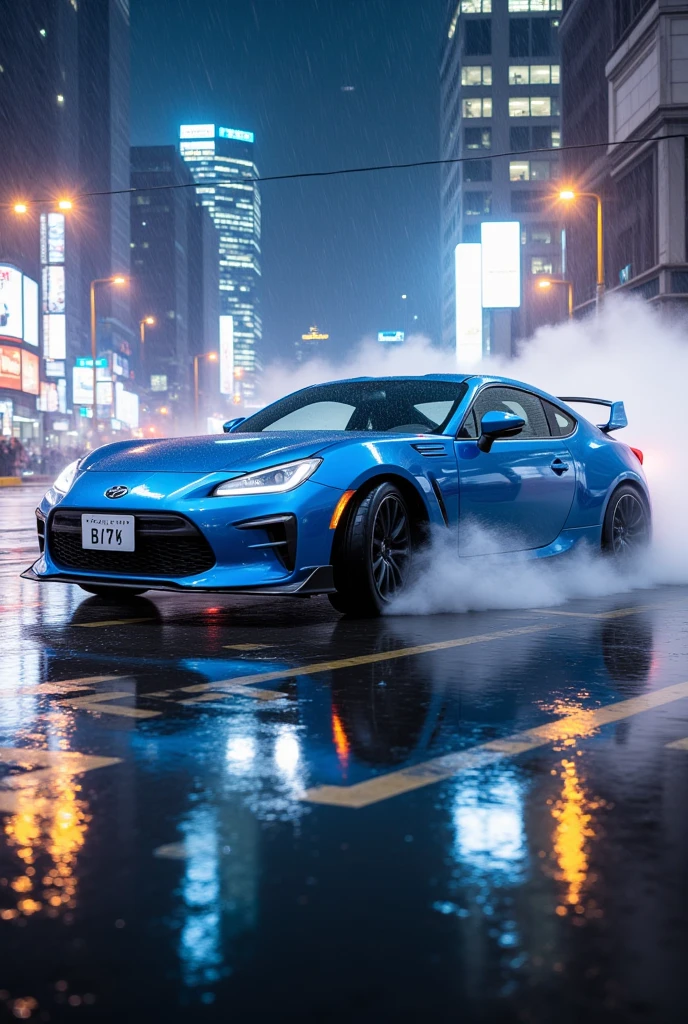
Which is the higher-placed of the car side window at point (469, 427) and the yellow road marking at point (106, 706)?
the car side window at point (469, 427)

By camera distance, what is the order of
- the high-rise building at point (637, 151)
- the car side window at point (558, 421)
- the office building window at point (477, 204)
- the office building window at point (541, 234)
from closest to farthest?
the car side window at point (558, 421) < the high-rise building at point (637, 151) < the office building window at point (541, 234) < the office building window at point (477, 204)

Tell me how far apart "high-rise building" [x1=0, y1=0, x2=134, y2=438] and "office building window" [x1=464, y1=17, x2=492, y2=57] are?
37140mm

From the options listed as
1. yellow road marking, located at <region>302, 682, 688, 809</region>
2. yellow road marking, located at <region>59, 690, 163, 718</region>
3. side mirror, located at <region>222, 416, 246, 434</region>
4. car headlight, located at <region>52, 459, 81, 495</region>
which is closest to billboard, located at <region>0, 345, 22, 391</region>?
side mirror, located at <region>222, 416, 246, 434</region>

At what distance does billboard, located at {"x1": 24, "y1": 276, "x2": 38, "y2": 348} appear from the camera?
248 feet

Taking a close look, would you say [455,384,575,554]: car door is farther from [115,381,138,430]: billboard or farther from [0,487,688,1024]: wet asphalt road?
[115,381,138,430]: billboard

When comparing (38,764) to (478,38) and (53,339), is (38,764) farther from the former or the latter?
(478,38)

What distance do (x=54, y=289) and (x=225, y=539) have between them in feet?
285

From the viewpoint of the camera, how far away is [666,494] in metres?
12.0

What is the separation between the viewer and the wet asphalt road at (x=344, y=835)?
93.7 inches

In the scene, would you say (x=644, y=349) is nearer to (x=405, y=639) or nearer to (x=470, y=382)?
(x=470, y=382)

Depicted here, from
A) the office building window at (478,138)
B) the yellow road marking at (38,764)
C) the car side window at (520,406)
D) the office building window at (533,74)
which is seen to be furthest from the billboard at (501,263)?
the yellow road marking at (38,764)

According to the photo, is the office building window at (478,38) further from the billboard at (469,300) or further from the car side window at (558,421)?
the car side window at (558,421)

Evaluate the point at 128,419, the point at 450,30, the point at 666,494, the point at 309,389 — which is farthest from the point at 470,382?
the point at 450,30

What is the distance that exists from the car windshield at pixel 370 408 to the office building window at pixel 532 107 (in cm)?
12693
